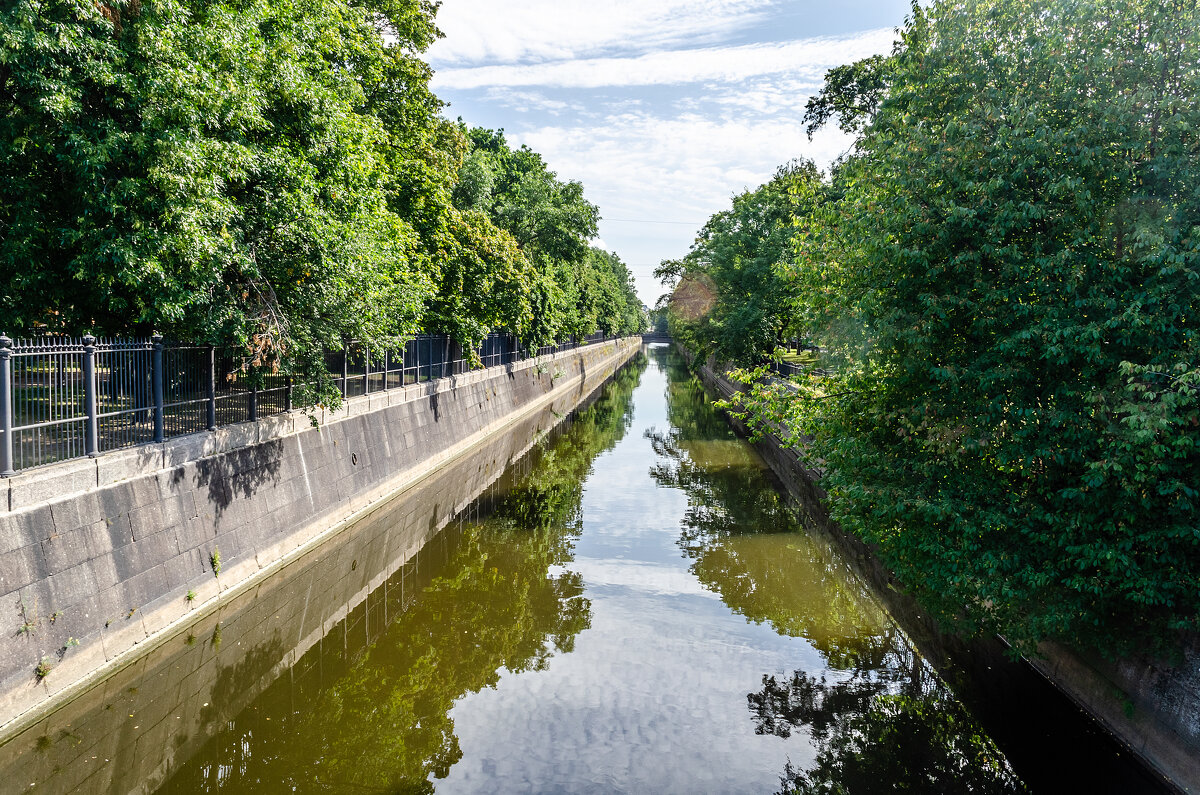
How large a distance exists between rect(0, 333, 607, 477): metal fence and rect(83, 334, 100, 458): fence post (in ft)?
0.04

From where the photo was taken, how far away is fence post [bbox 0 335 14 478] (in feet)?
28.3

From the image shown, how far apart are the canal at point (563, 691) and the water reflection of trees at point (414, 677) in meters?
0.04

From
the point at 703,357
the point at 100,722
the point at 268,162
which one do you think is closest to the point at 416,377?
the point at 268,162

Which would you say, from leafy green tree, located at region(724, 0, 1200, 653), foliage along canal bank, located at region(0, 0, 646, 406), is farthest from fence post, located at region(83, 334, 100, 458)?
leafy green tree, located at region(724, 0, 1200, 653)

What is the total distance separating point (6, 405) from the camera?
873 cm

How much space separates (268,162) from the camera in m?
12.5

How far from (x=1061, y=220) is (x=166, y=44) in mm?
11190

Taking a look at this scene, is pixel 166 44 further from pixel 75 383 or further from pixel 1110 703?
pixel 1110 703

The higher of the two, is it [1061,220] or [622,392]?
[1061,220]

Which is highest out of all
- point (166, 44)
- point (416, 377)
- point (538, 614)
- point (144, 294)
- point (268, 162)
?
point (166, 44)

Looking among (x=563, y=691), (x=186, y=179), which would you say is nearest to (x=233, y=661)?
(x=563, y=691)

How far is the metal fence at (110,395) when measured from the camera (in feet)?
30.9

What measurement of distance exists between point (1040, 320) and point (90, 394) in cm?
1119

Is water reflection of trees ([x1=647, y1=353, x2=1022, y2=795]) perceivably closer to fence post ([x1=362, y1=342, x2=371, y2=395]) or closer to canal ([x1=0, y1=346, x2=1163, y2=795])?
canal ([x1=0, y1=346, x2=1163, y2=795])
